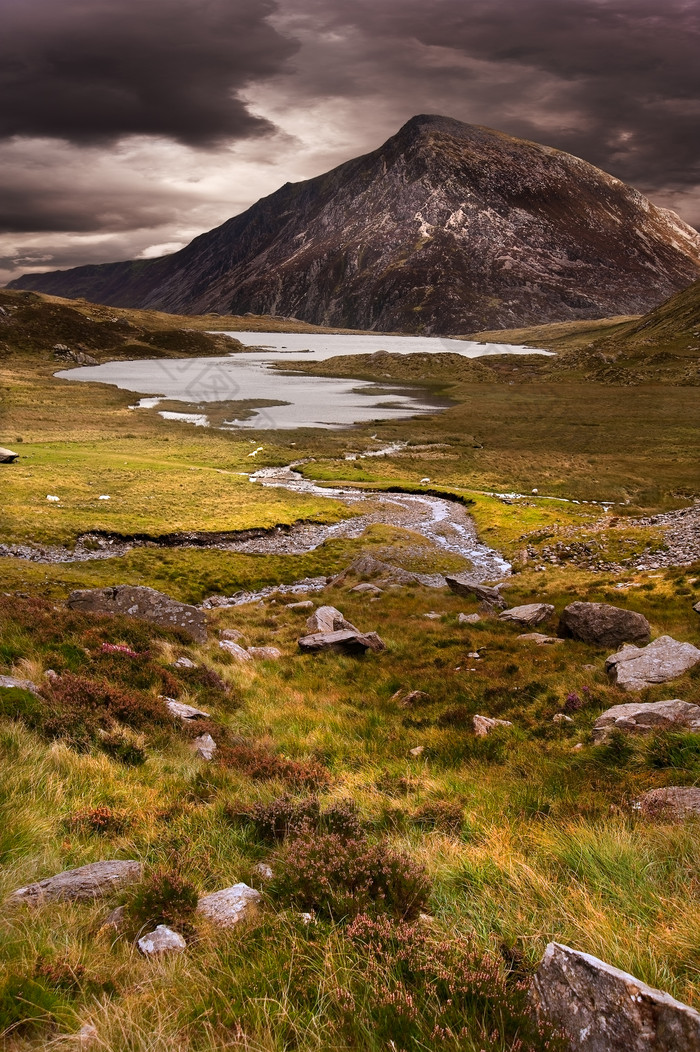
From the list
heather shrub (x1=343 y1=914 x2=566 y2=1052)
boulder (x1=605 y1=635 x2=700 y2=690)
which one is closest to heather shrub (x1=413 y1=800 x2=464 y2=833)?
heather shrub (x1=343 y1=914 x2=566 y2=1052)

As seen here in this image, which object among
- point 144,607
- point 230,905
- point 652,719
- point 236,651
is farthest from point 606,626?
point 230,905

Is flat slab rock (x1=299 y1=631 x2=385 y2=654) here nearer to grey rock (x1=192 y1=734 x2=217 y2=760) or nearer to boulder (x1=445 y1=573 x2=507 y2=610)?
boulder (x1=445 y1=573 x2=507 y2=610)

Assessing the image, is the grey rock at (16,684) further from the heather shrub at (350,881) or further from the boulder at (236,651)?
the boulder at (236,651)

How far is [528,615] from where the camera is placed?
74.9 feet

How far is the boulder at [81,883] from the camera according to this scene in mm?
4703

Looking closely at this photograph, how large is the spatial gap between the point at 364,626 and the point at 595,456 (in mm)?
61758

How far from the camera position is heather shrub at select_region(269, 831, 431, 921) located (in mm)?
4574

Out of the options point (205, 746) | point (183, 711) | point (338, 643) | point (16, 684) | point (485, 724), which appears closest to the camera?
point (16, 684)

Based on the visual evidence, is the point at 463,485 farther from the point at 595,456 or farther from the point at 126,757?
the point at 126,757

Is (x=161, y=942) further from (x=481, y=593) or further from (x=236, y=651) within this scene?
(x=481, y=593)

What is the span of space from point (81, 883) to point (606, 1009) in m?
4.11

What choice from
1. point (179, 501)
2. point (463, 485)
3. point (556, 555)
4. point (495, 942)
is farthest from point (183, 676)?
point (463, 485)

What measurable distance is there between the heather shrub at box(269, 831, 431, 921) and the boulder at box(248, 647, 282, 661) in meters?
14.2

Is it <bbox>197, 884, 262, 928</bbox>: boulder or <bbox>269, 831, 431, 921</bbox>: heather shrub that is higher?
<bbox>269, 831, 431, 921</bbox>: heather shrub
